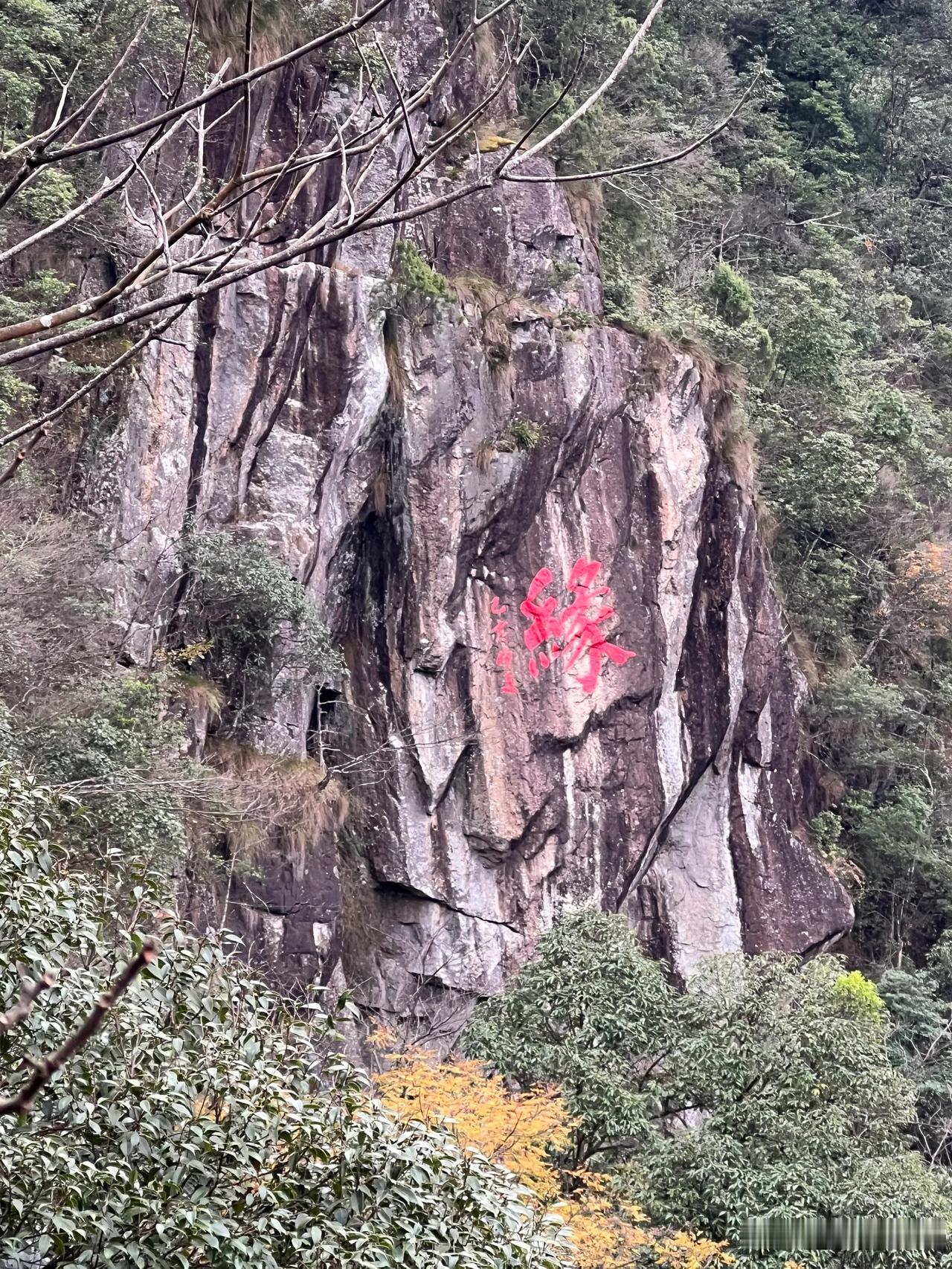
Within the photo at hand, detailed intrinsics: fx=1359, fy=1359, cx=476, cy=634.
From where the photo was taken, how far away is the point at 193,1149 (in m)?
3.28

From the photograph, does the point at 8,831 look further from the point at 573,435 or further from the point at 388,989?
the point at 573,435

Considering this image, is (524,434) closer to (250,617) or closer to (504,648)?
(504,648)

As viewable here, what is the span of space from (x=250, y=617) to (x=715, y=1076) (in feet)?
14.8

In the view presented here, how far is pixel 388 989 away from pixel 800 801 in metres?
5.13

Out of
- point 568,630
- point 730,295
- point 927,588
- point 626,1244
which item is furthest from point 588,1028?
point 927,588

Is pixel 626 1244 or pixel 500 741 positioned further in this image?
pixel 500 741

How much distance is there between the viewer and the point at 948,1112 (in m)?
12.0

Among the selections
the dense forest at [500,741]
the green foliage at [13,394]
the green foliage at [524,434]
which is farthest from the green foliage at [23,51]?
the green foliage at [524,434]

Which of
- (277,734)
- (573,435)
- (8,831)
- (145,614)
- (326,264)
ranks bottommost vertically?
(8,831)

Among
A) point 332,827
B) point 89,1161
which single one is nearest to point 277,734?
point 332,827

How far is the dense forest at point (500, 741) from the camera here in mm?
3316

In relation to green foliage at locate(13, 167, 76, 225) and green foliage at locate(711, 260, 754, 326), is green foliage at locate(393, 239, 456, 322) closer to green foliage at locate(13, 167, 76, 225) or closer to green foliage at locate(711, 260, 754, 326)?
green foliage at locate(13, 167, 76, 225)

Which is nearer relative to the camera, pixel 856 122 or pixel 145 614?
pixel 145 614

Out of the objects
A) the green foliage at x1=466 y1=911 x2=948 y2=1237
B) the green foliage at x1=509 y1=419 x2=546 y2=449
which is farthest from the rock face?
the green foliage at x1=466 y1=911 x2=948 y2=1237
